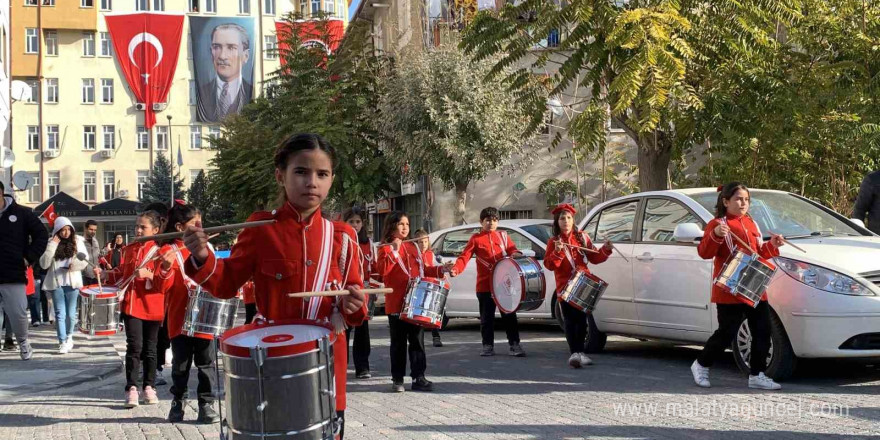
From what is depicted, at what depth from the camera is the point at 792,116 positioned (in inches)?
566

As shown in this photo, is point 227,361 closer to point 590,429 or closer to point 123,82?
point 590,429

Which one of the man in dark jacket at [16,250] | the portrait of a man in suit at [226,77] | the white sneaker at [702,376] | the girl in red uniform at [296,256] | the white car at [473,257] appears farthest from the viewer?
the portrait of a man in suit at [226,77]

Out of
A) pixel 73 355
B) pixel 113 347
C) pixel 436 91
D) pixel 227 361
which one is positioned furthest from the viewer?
pixel 436 91

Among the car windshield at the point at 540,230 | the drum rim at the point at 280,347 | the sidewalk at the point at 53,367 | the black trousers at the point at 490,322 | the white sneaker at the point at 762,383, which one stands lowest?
the sidewalk at the point at 53,367

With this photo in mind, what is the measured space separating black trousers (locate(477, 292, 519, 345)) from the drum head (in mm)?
205

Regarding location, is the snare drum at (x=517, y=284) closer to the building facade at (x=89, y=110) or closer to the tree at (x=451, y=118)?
the tree at (x=451, y=118)

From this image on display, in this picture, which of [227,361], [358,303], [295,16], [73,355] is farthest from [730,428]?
[295,16]

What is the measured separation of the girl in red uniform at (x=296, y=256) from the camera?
4305 millimetres

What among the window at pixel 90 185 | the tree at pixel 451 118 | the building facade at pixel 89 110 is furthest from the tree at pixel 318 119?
the window at pixel 90 185

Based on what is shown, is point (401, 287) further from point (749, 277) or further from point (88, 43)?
point (88, 43)

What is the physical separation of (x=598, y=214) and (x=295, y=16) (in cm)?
2171

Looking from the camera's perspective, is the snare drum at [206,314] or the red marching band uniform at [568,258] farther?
the red marching band uniform at [568,258]

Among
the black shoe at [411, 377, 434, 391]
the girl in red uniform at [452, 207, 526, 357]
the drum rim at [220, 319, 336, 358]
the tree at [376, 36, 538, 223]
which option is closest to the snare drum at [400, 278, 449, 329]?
the black shoe at [411, 377, 434, 391]

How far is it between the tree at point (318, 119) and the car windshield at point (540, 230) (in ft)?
46.1
